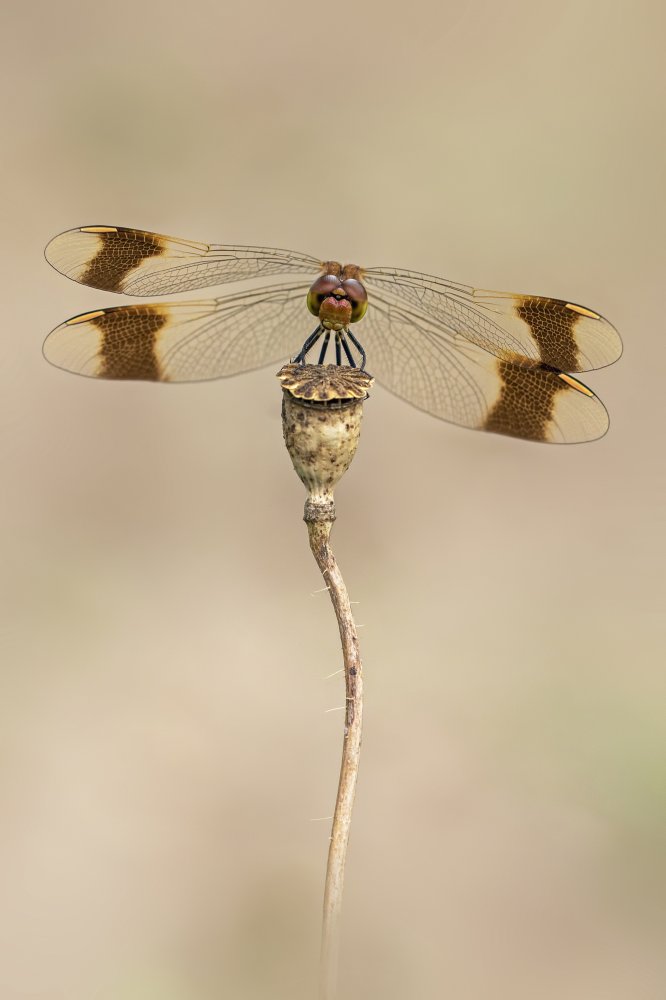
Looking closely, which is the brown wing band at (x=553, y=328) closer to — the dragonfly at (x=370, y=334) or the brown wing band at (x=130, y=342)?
the dragonfly at (x=370, y=334)

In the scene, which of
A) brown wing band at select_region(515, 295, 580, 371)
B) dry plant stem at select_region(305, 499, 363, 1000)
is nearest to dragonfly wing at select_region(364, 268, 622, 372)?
brown wing band at select_region(515, 295, 580, 371)

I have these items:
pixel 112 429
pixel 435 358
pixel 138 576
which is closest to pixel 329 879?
pixel 435 358

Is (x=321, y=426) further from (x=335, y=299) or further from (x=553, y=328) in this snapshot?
(x=553, y=328)

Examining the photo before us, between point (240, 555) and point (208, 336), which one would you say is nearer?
point (208, 336)

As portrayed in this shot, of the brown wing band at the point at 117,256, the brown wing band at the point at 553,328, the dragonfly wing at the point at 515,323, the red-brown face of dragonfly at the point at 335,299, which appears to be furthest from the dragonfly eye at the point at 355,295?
the brown wing band at the point at 117,256

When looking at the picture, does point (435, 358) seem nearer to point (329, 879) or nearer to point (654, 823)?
point (329, 879)

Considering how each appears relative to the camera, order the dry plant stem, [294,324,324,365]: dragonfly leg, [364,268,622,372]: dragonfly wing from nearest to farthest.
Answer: the dry plant stem → [294,324,324,365]: dragonfly leg → [364,268,622,372]: dragonfly wing

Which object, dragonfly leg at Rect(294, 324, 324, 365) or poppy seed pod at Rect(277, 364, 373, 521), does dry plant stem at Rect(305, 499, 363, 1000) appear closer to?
poppy seed pod at Rect(277, 364, 373, 521)
